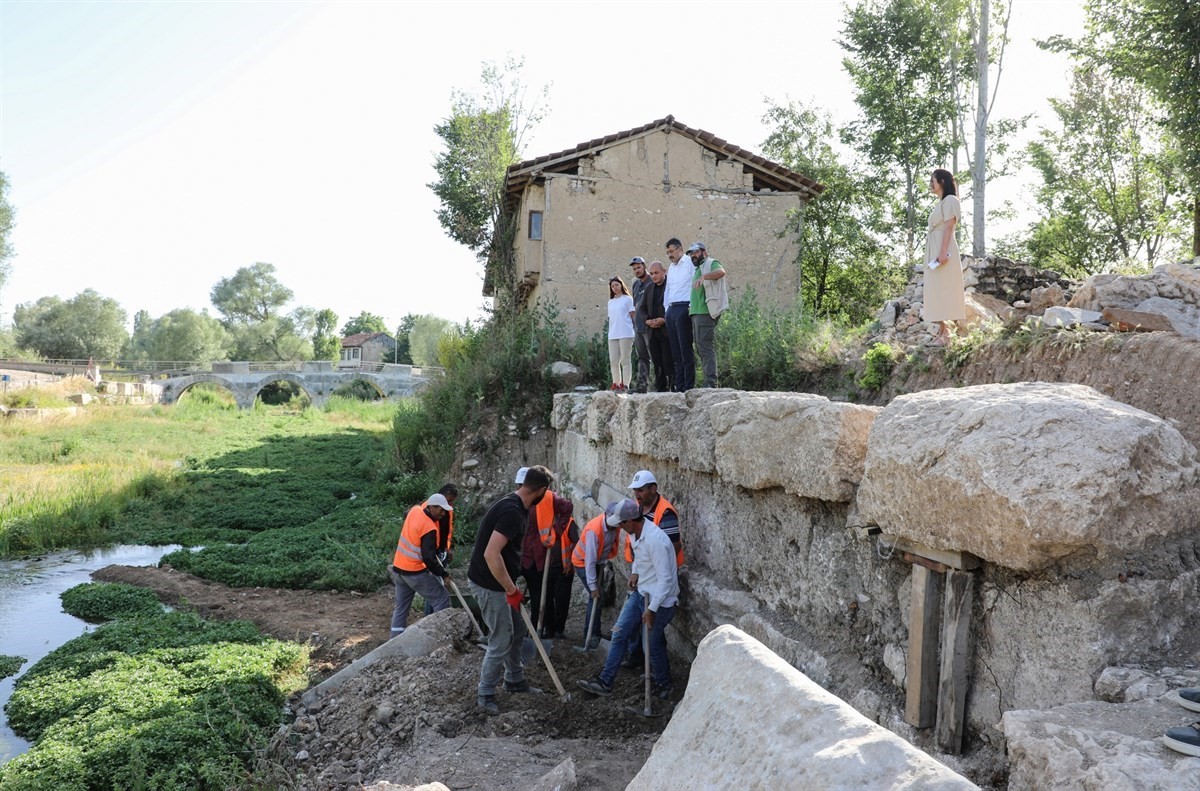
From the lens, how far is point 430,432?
605 inches

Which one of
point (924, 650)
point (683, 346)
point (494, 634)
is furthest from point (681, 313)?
point (924, 650)

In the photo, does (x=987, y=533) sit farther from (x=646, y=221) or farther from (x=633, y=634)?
(x=646, y=221)

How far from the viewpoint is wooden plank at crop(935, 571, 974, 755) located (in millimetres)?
2857

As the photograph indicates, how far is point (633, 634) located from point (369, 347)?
70772 millimetres

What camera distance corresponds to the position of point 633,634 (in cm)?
595

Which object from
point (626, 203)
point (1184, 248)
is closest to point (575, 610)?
point (626, 203)

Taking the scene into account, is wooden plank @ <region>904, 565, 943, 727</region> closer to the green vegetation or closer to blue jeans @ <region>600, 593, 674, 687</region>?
blue jeans @ <region>600, 593, 674, 687</region>

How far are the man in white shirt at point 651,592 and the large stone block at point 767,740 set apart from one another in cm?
274

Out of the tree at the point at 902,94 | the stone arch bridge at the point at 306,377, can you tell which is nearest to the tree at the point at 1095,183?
the tree at the point at 902,94

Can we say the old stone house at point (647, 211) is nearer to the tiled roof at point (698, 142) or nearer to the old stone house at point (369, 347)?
the tiled roof at point (698, 142)

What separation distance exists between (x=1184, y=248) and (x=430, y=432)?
45.5 ft

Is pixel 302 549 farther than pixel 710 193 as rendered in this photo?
No

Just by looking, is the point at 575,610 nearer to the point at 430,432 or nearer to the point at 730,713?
the point at 730,713

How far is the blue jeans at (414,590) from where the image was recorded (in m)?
7.44
